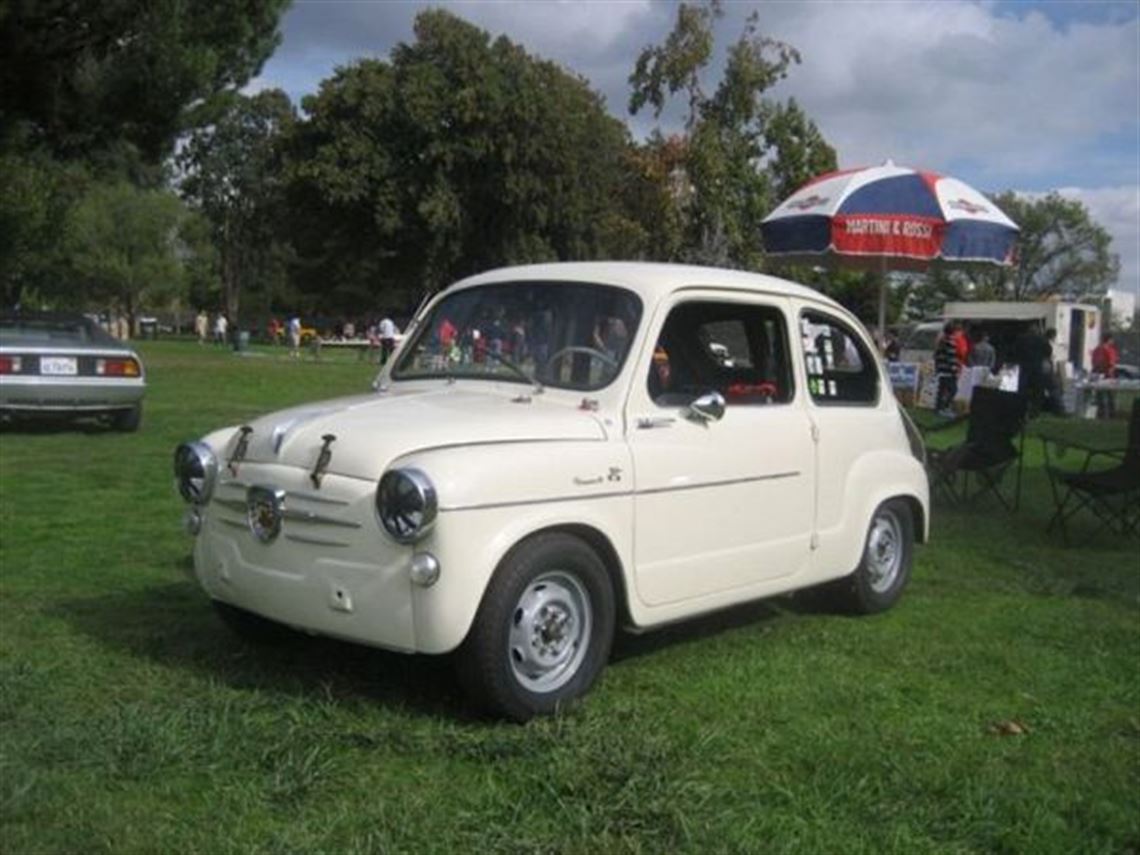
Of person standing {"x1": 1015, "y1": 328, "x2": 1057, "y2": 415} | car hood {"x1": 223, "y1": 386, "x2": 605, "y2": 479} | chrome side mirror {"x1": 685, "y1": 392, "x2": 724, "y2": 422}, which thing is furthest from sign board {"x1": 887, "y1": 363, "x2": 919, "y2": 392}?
car hood {"x1": 223, "y1": 386, "x2": 605, "y2": 479}

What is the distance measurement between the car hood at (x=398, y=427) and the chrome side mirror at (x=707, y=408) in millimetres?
512

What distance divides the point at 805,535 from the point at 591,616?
1.54 metres

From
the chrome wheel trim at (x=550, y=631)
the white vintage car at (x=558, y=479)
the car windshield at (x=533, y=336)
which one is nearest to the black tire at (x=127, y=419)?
the white vintage car at (x=558, y=479)

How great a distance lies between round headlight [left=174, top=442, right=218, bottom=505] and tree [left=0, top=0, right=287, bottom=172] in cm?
1486

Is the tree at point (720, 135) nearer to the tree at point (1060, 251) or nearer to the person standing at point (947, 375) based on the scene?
the person standing at point (947, 375)

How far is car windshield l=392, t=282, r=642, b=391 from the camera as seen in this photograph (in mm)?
5426

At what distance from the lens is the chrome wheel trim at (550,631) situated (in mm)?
4723

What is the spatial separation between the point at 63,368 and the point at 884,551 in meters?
9.91

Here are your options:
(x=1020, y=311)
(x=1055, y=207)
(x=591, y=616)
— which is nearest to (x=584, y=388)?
(x=591, y=616)

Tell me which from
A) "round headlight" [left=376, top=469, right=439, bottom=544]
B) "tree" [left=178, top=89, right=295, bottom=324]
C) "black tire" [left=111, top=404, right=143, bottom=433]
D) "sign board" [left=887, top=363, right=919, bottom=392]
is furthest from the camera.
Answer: "tree" [left=178, top=89, right=295, bottom=324]

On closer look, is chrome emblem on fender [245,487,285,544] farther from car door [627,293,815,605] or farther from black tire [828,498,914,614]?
black tire [828,498,914,614]

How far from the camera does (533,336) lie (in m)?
5.63

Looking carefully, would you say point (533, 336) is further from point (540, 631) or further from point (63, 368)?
point (63, 368)

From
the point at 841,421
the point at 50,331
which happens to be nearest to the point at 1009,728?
the point at 841,421
